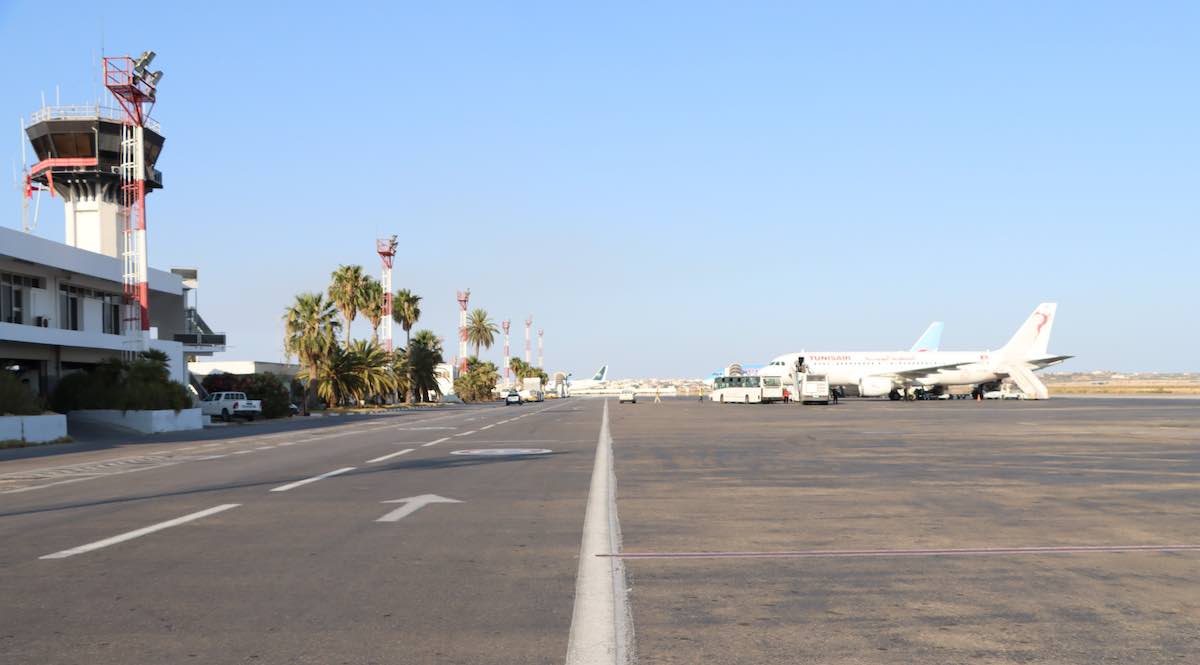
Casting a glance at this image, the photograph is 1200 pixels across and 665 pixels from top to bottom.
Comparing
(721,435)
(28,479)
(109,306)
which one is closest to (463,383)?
(109,306)

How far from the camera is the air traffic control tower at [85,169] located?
63812 millimetres

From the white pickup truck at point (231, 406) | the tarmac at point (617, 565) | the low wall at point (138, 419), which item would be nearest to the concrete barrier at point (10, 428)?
the low wall at point (138, 419)

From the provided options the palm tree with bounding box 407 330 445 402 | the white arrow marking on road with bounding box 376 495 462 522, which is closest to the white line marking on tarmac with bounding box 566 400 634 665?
the white arrow marking on road with bounding box 376 495 462 522

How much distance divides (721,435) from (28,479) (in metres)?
17.5

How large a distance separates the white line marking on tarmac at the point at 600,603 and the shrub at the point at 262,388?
199 ft

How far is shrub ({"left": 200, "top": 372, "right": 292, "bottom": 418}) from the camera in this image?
6838 cm

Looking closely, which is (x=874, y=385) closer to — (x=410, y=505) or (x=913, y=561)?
(x=410, y=505)

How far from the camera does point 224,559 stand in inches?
332

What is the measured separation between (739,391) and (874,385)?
10325mm

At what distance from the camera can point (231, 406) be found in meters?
63.2

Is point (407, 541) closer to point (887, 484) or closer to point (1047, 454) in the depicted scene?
point (887, 484)

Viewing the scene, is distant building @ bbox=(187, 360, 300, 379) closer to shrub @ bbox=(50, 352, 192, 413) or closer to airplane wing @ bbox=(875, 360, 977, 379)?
shrub @ bbox=(50, 352, 192, 413)

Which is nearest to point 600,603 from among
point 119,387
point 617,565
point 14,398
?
point 617,565

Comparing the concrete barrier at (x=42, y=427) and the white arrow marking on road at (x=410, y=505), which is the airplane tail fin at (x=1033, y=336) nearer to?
the concrete barrier at (x=42, y=427)
